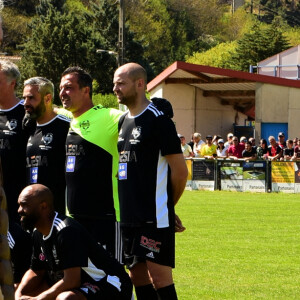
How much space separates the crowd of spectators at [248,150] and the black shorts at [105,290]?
20164 mm

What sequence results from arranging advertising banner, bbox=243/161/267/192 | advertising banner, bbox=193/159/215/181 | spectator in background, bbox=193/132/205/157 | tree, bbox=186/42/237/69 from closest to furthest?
1. advertising banner, bbox=243/161/267/192
2. advertising banner, bbox=193/159/215/181
3. spectator in background, bbox=193/132/205/157
4. tree, bbox=186/42/237/69

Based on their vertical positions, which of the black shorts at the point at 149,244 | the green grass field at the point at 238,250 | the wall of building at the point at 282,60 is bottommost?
the green grass field at the point at 238,250

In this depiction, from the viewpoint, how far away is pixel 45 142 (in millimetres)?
6965

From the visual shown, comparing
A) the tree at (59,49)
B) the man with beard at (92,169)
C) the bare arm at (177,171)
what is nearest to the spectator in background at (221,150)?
the man with beard at (92,169)

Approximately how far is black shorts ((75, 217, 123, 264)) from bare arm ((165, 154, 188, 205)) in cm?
62

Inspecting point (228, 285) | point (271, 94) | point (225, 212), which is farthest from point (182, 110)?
point (228, 285)

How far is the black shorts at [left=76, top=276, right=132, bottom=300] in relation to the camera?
5.87 metres

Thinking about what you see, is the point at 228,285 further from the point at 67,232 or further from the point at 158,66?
the point at 158,66

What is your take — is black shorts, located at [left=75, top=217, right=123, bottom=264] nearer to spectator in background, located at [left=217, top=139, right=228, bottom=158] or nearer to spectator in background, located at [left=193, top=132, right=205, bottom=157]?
spectator in background, located at [left=217, top=139, right=228, bottom=158]

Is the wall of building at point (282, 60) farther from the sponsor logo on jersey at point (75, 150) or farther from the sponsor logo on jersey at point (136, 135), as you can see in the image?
the sponsor logo on jersey at point (136, 135)

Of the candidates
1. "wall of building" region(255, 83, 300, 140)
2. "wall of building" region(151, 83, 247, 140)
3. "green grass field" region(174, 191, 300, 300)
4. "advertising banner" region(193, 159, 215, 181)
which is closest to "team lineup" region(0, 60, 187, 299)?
"green grass field" region(174, 191, 300, 300)

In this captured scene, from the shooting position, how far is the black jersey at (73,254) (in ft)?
19.0

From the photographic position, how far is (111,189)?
6711 millimetres

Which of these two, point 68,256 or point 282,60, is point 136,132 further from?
point 282,60
